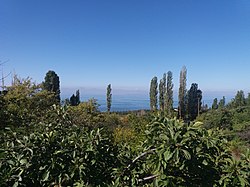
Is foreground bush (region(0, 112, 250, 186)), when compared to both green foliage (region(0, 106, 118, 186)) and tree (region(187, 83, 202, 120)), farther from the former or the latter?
tree (region(187, 83, 202, 120))

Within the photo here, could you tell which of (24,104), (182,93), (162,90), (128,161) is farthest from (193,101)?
(128,161)

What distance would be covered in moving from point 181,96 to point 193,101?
7.48 feet

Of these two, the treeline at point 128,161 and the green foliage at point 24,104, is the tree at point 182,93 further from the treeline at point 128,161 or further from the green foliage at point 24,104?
the treeline at point 128,161

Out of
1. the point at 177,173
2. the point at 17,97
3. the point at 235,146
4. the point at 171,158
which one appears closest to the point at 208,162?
the point at 177,173

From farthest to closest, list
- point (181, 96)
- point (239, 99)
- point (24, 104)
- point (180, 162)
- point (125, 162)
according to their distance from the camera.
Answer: point (181, 96), point (239, 99), point (24, 104), point (125, 162), point (180, 162)

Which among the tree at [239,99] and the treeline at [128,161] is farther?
the tree at [239,99]

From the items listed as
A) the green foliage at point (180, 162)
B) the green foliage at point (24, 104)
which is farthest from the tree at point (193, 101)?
the green foliage at point (180, 162)

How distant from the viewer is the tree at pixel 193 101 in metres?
31.2

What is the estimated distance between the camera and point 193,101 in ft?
105

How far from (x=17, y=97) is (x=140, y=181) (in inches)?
329

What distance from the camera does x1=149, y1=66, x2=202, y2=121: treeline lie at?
101 ft

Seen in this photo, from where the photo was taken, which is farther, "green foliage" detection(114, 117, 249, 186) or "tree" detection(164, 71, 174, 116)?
"tree" detection(164, 71, 174, 116)

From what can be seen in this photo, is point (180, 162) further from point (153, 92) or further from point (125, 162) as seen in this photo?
point (153, 92)

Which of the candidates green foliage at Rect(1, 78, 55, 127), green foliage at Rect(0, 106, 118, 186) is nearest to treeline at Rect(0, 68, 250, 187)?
green foliage at Rect(0, 106, 118, 186)
